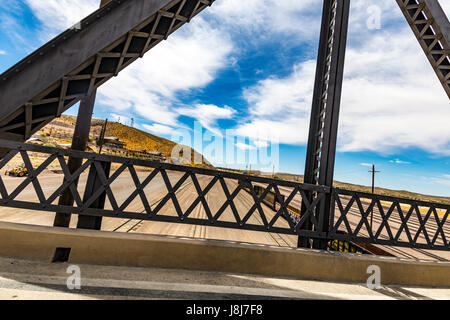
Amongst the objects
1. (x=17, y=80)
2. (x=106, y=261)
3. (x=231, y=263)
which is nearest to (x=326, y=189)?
(x=231, y=263)

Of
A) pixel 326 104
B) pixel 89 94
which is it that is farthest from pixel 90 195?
pixel 326 104

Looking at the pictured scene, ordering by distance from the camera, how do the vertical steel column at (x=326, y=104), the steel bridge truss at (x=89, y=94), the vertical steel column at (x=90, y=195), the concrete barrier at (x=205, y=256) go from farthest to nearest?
the vertical steel column at (x=326, y=104) → the vertical steel column at (x=90, y=195) → the steel bridge truss at (x=89, y=94) → the concrete barrier at (x=205, y=256)

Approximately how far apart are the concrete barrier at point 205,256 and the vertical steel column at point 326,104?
2.20 feet

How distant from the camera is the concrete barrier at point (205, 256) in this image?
2.75 metres

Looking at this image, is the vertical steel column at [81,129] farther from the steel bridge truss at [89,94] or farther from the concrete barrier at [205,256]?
the concrete barrier at [205,256]

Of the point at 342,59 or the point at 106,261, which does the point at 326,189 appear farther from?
the point at 106,261

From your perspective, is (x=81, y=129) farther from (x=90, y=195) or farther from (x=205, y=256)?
(x=205, y=256)

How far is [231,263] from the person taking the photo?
312 cm

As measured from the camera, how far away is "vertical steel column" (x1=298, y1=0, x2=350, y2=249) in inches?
161

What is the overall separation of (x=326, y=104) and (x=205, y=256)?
12.9 feet

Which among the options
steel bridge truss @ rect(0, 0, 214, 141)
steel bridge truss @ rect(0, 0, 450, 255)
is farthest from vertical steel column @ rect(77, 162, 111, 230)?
steel bridge truss @ rect(0, 0, 214, 141)

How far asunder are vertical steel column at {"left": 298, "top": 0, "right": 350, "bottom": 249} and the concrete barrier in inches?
26.5

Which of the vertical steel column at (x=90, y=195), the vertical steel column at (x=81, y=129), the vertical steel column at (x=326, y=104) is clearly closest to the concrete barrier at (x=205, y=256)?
the vertical steel column at (x=90, y=195)

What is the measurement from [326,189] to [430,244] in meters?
2.51
